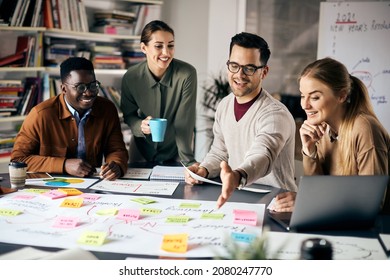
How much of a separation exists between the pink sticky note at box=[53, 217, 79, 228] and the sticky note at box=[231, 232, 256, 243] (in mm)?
472

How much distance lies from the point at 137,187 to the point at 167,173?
0.22 metres

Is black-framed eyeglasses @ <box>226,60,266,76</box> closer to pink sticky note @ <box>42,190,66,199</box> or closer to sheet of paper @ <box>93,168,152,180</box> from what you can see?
sheet of paper @ <box>93,168,152,180</box>

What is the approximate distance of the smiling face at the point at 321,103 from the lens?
6.00 ft

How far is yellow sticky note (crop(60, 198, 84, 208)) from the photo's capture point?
1660 mm

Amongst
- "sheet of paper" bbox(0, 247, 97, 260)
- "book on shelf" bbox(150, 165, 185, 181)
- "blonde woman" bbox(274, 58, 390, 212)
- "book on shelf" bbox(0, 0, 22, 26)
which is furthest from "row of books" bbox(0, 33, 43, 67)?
"sheet of paper" bbox(0, 247, 97, 260)

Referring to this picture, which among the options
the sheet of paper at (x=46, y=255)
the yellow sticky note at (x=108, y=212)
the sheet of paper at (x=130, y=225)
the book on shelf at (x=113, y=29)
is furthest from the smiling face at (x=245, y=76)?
the book on shelf at (x=113, y=29)

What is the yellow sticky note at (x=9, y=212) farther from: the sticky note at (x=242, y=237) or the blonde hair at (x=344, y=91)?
the blonde hair at (x=344, y=91)

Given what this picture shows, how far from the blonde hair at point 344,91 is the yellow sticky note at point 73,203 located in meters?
0.92

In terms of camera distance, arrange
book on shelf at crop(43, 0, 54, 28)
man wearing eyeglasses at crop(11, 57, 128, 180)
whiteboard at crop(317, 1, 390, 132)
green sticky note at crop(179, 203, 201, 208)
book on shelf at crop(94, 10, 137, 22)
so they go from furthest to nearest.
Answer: book on shelf at crop(94, 10, 137, 22)
whiteboard at crop(317, 1, 390, 132)
book on shelf at crop(43, 0, 54, 28)
man wearing eyeglasses at crop(11, 57, 128, 180)
green sticky note at crop(179, 203, 201, 208)

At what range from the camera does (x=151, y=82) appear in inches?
108

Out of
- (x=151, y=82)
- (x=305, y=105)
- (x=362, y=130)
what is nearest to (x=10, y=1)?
(x=151, y=82)

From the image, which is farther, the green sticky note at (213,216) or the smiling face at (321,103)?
the smiling face at (321,103)
